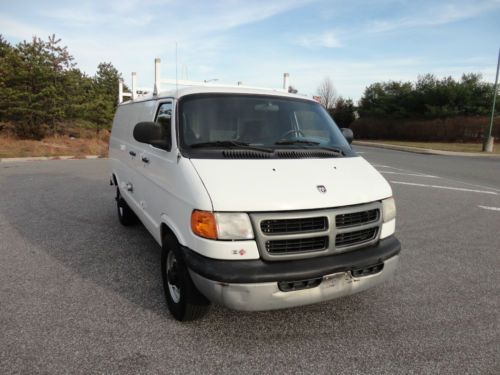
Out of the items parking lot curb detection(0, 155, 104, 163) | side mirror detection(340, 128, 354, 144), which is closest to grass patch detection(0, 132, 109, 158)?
parking lot curb detection(0, 155, 104, 163)

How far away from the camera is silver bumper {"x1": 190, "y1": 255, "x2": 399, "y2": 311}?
2631mm

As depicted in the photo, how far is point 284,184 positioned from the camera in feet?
9.44

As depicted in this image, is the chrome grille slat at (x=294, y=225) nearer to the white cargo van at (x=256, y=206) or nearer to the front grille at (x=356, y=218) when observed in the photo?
the white cargo van at (x=256, y=206)

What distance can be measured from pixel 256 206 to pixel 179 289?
1072 millimetres

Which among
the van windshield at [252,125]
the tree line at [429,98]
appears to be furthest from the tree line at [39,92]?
the tree line at [429,98]

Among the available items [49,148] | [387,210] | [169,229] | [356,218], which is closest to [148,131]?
[169,229]

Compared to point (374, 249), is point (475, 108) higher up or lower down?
higher up

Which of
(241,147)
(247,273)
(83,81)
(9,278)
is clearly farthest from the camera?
(83,81)

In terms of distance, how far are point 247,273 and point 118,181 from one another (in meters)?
4.03

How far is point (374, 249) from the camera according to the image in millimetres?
3105

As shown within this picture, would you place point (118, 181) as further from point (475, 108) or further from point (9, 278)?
point (475, 108)

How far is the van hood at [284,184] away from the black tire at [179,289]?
26.5 inches

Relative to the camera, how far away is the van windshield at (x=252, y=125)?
11.1ft

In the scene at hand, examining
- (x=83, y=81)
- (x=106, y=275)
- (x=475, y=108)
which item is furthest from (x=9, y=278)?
(x=475, y=108)
